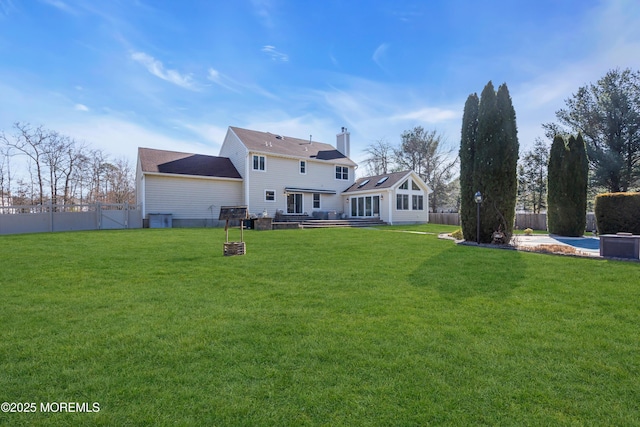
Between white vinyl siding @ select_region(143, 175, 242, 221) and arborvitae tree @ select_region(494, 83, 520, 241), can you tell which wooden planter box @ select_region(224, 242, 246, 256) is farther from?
white vinyl siding @ select_region(143, 175, 242, 221)

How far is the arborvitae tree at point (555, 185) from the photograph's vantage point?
44.2 feet

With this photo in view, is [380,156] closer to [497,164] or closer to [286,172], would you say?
[286,172]

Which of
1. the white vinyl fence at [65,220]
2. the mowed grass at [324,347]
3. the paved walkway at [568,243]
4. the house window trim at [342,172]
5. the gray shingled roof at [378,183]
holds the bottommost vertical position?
the mowed grass at [324,347]

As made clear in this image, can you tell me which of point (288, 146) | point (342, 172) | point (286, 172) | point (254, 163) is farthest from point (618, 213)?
point (288, 146)

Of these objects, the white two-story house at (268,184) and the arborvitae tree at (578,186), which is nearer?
the arborvitae tree at (578,186)

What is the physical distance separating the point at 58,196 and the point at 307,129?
67.5 feet

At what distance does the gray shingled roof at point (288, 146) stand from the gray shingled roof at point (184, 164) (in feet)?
7.82

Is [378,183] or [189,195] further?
[378,183]

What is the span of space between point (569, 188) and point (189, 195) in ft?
67.4

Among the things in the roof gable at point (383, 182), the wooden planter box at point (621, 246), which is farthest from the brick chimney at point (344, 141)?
the wooden planter box at point (621, 246)

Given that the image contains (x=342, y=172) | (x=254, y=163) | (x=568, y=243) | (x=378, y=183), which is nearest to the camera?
(x=568, y=243)

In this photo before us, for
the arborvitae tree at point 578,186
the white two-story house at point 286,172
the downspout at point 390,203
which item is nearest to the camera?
the arborvitae tree at point 578,186

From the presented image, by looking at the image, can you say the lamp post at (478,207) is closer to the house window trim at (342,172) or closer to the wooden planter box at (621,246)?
the wooden planter box at (621,246)

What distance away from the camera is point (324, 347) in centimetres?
286
